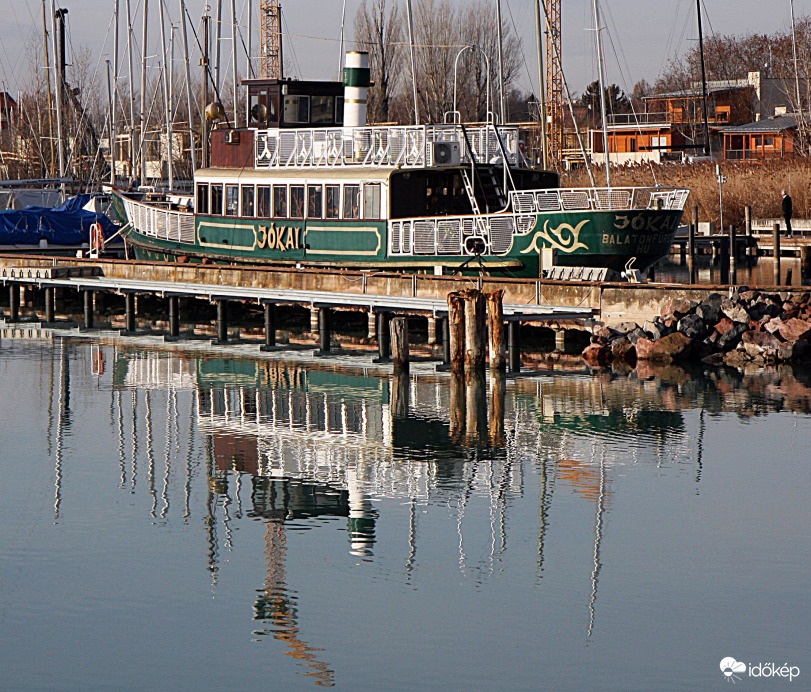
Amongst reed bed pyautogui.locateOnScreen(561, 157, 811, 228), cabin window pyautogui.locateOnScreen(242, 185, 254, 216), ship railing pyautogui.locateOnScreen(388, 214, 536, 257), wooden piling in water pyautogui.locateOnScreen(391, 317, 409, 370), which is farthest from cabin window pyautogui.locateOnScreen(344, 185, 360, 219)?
reed bed pyautogui.locateOnScreen(561, 157, 811, 228)

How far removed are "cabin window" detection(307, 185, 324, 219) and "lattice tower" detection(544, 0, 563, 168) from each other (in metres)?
27.3

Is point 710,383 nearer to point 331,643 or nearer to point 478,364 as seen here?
point 478,364

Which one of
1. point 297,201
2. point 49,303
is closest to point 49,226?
point 49,303

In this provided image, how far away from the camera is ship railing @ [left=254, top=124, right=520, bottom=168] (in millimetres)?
35125

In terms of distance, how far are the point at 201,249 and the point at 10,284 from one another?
600cm

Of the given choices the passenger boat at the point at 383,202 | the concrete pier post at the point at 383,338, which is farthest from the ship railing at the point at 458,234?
the concrete pier post at the point at 383,338

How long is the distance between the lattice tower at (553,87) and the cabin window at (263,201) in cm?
2654

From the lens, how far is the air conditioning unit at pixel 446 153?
3503 centimetres

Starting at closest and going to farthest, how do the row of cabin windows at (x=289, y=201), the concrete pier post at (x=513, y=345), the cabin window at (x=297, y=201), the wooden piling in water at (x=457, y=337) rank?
the wooden piling in water at (x=457, y=337)
the concrete pier post at (x=513, y=345)
the row of cabin windows at (x=289, y=201)
the cabin window at (x=297, y=201)

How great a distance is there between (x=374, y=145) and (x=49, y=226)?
67.4ft

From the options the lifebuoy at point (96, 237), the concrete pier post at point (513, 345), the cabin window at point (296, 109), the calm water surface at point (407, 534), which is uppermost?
the cabin window at point (296, 109)

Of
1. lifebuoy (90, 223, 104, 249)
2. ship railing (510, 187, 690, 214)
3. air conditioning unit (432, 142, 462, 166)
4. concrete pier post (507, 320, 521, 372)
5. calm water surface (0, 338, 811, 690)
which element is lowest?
calm water surface (0, 338, 811, 690)

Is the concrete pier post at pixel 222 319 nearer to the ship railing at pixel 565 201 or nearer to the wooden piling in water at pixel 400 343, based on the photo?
the wooden piling in water at pixel 400 343

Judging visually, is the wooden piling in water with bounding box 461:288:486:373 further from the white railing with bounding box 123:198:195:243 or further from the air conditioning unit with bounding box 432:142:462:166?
the white railing with bounding box 123:198:195:243
